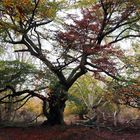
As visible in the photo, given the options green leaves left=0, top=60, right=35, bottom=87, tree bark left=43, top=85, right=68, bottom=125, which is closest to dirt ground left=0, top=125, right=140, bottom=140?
tree bark left=43, top=85, right=68, bottom=125

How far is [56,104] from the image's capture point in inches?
647

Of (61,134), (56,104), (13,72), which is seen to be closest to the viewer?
(61,134)

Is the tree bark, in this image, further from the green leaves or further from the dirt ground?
the green leaves

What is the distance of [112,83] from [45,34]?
3.78 meters

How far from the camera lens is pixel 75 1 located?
1505cm

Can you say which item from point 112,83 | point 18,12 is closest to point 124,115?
point 112,83

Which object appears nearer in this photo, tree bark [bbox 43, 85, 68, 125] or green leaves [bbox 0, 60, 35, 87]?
tree bark [bbox 43, 85, 68, 125]

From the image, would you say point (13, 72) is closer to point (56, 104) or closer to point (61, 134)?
point (56, 104)

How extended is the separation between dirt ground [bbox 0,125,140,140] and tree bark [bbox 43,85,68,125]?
107 centimetres

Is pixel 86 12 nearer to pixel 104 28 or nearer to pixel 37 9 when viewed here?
pixel 104 28

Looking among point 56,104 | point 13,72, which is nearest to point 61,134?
point 56,104

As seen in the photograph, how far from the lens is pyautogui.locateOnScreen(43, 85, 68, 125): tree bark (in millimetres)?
15508

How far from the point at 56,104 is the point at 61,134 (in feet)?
8.47

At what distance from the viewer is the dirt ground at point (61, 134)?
13602mm
